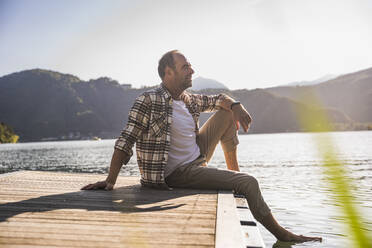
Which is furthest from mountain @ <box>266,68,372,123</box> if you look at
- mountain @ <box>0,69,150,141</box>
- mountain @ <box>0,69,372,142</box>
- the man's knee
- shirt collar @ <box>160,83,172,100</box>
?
shirt collar @ <box>160,83,172,100</box>

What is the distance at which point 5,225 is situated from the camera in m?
2.78

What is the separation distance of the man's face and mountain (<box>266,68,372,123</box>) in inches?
5693

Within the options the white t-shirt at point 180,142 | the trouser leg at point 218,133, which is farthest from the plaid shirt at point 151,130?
the trouser leg at point 218,133

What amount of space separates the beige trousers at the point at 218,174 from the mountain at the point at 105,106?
12609cm

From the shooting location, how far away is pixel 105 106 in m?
154

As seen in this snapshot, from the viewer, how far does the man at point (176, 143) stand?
4.19 meters

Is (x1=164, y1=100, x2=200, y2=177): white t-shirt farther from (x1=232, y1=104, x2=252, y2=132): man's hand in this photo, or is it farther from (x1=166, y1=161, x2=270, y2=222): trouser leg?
(x1=232, y1=104, x2=252, y2=132): man's hand

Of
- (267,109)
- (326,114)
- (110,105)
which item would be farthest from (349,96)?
(110,105)

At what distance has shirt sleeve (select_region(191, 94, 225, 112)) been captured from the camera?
5348 millimetres

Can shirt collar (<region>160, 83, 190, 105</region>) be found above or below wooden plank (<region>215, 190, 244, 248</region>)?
above

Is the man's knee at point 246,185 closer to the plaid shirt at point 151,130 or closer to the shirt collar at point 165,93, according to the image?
the plaid shirt at point 151,130

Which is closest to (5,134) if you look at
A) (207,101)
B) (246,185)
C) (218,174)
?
(207,101)

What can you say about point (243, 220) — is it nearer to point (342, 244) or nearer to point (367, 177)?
point (342, 244)

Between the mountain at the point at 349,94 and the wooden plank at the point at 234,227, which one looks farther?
the mountain at the point at 349,94
